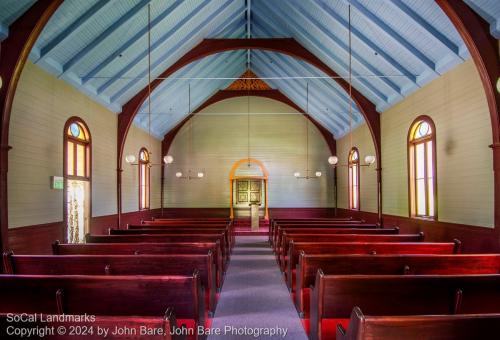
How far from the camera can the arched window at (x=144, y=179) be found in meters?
12.0

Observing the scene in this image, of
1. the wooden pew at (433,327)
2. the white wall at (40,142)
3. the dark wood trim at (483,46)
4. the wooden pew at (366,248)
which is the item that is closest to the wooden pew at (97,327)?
the wooden pew at (433,327)

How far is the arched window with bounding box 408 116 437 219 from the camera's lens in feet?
23.0

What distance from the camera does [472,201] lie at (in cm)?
569

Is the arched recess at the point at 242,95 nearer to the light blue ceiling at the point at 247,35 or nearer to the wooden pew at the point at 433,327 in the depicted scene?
the light blue ceiling at the point at 247,35

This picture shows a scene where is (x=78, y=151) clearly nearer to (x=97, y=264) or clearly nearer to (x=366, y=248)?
(x=97, y=264)

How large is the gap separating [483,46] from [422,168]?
315 cm

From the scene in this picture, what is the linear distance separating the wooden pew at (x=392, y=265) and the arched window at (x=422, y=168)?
3525mm

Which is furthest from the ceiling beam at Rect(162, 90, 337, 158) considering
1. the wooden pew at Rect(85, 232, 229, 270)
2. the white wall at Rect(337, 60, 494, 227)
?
the wooden pew at Rect(85, 232, 229, 270)

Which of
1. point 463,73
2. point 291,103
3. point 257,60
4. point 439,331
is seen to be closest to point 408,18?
point 463,73

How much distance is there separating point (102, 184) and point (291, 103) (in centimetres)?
829

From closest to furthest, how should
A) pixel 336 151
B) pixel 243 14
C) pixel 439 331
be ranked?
pixel 439 331
pixel 243 14
pixel 336 151

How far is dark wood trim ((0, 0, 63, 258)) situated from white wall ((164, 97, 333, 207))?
975 centimetres

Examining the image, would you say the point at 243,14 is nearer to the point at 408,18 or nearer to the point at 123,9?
the point at 123,9

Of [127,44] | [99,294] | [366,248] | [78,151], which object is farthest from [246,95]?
[99,294]
